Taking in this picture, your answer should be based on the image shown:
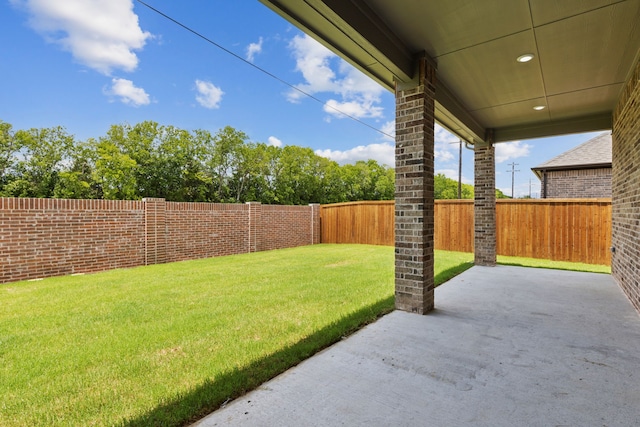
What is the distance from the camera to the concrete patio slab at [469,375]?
177 centimetres

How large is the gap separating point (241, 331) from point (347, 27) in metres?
2.99

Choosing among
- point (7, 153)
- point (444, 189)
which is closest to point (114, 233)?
point (7, 153)

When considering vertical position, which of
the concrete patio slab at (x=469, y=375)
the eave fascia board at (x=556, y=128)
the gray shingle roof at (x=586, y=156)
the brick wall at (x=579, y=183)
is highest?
the gray shingle roof at (x=586, y=156)

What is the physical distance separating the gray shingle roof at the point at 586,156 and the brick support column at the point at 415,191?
1092 centimetres

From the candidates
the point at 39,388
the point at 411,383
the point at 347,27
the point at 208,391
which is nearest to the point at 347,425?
the point at 411,383

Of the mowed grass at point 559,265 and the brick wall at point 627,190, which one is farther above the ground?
the brick wall at point 627,190

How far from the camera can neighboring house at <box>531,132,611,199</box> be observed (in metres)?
10.8

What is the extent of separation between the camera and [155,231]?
791cm

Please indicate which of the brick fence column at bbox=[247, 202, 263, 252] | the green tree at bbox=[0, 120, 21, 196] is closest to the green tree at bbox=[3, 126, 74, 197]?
the green tree at bbox=[0, 120, 21, 196]

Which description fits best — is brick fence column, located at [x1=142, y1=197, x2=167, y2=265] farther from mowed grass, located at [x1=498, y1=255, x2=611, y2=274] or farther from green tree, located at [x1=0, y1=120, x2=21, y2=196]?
green tree, located at [x1=0, y1=120, x2=21, y2=196]

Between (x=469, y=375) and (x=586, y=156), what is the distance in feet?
43.9

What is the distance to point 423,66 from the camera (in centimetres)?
346

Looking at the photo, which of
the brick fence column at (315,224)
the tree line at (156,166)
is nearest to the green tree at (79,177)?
the tree line at (156,166)

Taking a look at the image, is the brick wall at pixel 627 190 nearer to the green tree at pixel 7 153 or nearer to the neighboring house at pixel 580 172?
the neighboring house at pixel 580 172
